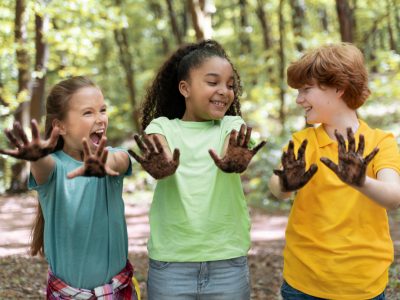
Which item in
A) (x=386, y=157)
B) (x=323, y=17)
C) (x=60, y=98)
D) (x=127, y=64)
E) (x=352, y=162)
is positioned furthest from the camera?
(x=323, y=17)

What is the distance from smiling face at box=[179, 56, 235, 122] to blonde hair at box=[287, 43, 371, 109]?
291 mm

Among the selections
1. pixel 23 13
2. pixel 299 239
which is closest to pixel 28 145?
pixel 299 239

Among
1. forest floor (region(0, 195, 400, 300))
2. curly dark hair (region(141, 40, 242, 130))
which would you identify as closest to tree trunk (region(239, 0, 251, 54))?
forest floor (region(0, 195, 400, 300))

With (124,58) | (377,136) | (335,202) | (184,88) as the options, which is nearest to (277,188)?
(335,202)

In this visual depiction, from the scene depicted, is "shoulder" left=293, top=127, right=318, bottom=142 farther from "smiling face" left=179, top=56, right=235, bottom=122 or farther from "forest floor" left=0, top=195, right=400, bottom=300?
"forest floor" left=0, top=195, right=400, bottom=300

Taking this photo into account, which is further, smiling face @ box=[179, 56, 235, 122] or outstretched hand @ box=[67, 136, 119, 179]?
smiling face @ box=[179, 56, 235, 122]

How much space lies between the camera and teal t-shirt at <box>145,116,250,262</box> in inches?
85.4

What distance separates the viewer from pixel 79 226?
223 centimetres

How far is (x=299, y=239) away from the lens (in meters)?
2.27

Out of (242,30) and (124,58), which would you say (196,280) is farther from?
(242,30)

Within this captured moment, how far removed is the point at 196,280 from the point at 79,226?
0.57 m

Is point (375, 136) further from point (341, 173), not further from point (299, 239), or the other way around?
point (299, 239)

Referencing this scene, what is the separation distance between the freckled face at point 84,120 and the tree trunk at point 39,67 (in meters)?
7.74

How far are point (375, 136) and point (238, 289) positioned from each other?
0.91m
